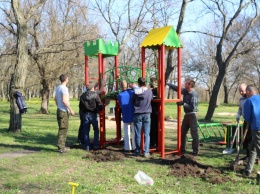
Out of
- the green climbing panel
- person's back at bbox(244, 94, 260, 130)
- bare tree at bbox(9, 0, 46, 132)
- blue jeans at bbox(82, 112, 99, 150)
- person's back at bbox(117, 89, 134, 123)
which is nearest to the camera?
person's back at bbox(244, 94, 260, 130)

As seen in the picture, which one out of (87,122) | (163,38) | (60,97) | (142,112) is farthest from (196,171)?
(60,97)

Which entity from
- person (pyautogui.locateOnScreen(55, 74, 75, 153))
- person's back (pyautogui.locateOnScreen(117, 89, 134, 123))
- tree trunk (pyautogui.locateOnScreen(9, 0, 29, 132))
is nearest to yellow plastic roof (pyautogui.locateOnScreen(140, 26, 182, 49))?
person's back (pyautogui.locateOnScreen(117, 89, 134, 123))

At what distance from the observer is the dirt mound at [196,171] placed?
575cm

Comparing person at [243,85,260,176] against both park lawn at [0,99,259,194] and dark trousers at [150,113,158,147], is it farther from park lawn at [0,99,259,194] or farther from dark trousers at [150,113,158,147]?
dark trousers at [150,113,158,147]

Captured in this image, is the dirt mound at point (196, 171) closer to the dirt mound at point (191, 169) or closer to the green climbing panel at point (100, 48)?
→ the dirt mound at point (191, 169)

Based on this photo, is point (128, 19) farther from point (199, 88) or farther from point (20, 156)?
point (199, 88)

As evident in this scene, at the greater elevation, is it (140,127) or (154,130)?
(140,127)

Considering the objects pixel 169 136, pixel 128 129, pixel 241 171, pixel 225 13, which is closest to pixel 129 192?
pixel 241 171

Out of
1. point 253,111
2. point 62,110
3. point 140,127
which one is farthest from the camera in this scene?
point 62,110

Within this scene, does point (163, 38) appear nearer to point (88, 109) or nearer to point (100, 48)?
point (100, 48)

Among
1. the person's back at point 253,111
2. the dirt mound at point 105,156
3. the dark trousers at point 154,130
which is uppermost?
the person's back at point 253,111

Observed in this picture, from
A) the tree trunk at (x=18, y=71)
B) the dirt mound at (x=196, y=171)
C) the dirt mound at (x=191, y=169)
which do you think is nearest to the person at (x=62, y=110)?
the dirt mound at (x=191, y=169)

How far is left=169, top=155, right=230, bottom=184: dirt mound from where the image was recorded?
5748mm

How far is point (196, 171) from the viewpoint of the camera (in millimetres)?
6172
